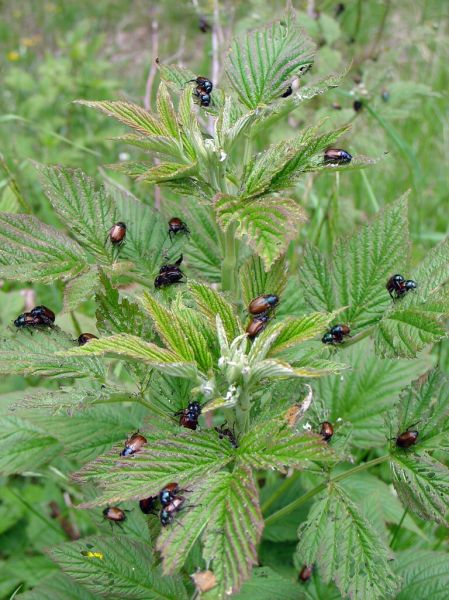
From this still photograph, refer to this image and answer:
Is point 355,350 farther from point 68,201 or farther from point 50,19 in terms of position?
point 50,19

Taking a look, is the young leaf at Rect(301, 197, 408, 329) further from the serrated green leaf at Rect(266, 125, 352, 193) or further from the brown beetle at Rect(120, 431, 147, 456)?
the brown beetle at Rect(120, 431, 147, 456)

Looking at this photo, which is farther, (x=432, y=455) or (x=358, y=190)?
(x=358, y=190)

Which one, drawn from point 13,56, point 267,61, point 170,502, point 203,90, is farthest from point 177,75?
point 13,56

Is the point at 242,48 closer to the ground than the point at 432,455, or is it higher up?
higher up

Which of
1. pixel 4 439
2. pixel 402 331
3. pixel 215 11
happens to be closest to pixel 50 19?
pixel 215 11

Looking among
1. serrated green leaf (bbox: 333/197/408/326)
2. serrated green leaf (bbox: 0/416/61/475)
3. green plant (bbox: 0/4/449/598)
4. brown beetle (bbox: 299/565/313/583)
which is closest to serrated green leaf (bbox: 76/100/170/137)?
green plant (bbox: 0/4/449/598)
